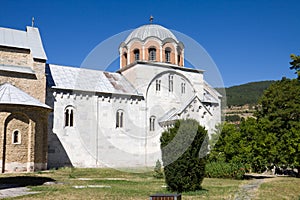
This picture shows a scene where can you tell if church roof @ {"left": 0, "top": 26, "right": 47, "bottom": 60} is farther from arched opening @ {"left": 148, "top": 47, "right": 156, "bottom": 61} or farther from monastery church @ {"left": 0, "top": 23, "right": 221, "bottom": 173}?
arched opening @ {"left": 148, "top": 47, "right": 156, "bottom": 61}

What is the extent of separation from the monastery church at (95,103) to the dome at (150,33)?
3.4 inches

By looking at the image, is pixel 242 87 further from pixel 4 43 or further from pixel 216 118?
pixel 4 43

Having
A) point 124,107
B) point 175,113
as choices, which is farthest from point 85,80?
point 175,113

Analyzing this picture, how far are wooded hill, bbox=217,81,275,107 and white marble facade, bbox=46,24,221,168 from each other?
5058cm

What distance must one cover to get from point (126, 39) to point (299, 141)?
1722 cm

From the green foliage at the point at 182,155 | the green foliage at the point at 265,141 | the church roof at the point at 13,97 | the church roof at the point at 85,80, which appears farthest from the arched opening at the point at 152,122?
the green foliage at the point at 182,155

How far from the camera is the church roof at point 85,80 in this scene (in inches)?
1012

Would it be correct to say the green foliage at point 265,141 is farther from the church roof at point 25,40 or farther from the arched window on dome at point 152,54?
the church roof at point 25,40

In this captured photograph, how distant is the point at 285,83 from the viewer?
24484 millimetres

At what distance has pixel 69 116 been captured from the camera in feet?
82.9

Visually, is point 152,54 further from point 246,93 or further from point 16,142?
point 246,93

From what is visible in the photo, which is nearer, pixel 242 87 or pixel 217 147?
pixel 217 147

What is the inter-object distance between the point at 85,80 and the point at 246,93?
232ft

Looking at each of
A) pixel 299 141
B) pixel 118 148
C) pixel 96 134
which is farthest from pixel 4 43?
pixel 299 141
